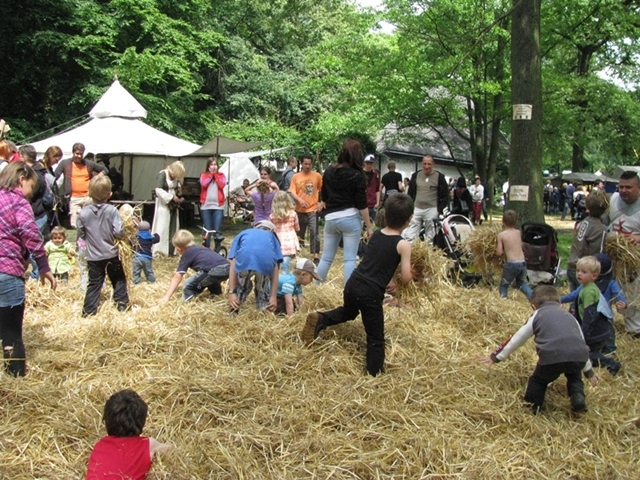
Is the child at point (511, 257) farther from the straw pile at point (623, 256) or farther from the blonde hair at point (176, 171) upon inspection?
the blonde hair at point (176, 171)

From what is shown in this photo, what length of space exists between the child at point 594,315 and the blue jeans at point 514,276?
2.34m

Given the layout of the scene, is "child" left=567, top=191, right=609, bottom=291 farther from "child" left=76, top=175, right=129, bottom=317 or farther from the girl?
the girl

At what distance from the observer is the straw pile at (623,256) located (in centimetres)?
636

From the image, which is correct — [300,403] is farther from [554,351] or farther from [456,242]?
[456,242]

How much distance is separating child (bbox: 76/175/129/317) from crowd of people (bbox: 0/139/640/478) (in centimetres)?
1

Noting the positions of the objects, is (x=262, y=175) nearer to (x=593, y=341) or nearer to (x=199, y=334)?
(x=199, y=334)

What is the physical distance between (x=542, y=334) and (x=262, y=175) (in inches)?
303

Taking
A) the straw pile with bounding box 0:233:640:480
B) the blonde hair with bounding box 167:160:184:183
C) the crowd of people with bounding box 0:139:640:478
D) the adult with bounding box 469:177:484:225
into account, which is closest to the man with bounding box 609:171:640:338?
the crowd of people with bounding box 0:139:640:478

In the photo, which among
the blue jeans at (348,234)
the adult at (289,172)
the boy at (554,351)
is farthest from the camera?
the adult at (289,172)

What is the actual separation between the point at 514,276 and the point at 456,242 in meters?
1.19

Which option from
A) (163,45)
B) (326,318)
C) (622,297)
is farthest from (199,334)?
(163,45)

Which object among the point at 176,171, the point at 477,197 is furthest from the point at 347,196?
the point at 477,197

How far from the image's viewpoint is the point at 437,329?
596 centimetres

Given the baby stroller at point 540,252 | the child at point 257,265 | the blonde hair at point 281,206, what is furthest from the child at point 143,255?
the baby stroller at point 540,252
